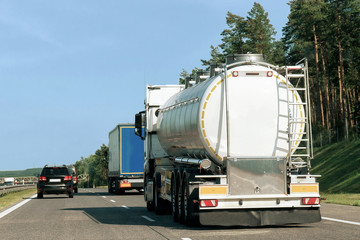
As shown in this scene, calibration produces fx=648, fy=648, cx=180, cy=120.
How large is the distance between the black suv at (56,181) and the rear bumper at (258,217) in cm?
2006

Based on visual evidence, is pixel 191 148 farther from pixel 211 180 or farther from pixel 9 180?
pixel 9 180

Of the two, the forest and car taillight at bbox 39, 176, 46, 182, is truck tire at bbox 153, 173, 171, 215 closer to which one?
car taillight at bbox 39, 176, 46, 182

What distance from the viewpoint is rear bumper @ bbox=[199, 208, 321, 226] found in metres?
13.1

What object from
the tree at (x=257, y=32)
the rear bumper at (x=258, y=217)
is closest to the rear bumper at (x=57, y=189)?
the rear bumper at (x=258, y=217)

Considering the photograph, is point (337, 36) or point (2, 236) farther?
point (337, 36)

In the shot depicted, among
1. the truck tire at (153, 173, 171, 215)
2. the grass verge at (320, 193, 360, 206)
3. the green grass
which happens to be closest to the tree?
the green grass

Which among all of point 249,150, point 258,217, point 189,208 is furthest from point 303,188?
point 189,208

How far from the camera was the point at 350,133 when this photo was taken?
191 ft

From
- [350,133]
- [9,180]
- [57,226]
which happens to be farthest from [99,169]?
[57,226]

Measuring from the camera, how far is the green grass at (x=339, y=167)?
126 feet

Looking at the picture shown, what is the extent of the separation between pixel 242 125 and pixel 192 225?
2.46m

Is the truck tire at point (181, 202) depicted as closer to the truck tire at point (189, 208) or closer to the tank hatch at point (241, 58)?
the truck tire at point (189, 208)

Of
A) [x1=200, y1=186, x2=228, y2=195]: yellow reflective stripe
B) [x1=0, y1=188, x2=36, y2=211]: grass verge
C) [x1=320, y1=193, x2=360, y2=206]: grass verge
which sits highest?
[x1=200, y1=186, x2=228, y2=195]: yellow reflective stripe

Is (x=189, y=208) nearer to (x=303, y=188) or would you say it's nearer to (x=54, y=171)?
(x=303, y=188)
